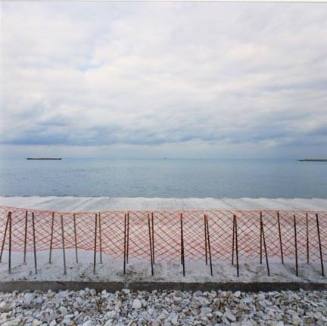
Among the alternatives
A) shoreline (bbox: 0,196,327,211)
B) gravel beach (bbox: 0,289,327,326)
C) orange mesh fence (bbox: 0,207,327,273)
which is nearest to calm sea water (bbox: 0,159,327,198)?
shoreline (bbox: 0,196,327,211)

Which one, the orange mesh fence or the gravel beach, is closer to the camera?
the gravel beach

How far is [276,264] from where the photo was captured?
327cm

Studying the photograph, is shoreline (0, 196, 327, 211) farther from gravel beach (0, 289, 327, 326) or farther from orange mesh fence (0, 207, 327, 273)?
gravel beach (0, 289, 327, 326)

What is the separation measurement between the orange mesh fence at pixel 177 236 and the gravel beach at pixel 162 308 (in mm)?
426

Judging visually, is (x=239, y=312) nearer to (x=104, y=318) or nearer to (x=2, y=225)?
(x=104, y=318)

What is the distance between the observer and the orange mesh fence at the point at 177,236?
3301 millimetres

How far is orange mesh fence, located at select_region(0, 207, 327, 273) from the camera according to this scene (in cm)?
330

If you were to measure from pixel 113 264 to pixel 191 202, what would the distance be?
5569 millimetres

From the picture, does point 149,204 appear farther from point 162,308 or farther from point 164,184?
point 164,184

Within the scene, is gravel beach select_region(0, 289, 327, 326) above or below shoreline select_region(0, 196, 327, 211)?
below

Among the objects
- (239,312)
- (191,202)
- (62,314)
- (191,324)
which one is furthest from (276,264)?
(191,202)

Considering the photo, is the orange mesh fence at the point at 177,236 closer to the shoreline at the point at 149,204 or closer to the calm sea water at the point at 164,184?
the shoreline at the point at 149,204

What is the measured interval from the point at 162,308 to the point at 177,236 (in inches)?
86.4

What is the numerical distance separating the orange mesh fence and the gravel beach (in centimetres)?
43
